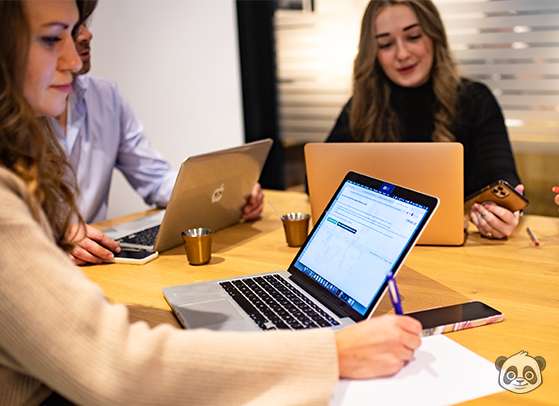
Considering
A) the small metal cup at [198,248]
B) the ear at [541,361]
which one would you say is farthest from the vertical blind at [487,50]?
the ear at [541,361]

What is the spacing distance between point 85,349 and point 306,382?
28 centimetres

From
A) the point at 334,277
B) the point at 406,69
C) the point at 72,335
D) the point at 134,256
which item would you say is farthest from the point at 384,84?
the point at 72,335

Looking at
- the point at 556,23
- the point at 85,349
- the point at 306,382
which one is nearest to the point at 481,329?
the point at 306,382

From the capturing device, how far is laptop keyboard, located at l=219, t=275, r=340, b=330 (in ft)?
3.46

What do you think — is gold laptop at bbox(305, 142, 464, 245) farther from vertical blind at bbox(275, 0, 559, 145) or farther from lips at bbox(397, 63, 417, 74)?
vertical blind at bbox(275, 0, 559, 145)

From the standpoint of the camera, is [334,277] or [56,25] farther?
[334,277]

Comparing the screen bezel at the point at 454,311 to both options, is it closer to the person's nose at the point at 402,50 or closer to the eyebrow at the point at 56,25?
the eyebrow at the point at 56,25

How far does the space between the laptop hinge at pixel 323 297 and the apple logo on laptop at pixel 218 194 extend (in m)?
0.44

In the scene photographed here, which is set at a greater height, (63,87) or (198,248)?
(63,87)

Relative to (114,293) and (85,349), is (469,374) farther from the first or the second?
(114,293)

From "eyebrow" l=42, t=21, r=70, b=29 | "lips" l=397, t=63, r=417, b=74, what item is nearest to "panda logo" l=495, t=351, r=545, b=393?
"eyebrow" l=42, t=21, r=70, b=29

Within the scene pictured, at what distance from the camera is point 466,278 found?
4.30 feet

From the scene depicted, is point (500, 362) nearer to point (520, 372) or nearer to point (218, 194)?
point (520, 372)

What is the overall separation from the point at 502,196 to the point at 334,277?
609 mm
